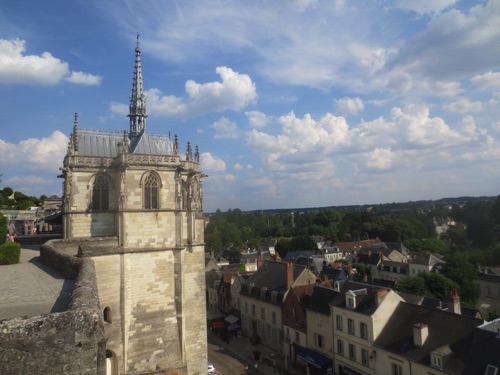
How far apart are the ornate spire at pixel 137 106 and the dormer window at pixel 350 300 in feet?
56.1

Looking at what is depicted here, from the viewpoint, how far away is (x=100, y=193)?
1984 centimetres

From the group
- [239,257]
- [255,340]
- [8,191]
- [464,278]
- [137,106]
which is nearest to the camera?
[137,106]

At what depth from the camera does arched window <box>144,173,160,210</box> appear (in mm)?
19781

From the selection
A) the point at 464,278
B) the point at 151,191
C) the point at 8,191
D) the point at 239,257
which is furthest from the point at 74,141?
the point at 239,257

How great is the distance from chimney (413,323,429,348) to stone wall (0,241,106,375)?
19807 mm

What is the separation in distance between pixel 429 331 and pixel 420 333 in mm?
790

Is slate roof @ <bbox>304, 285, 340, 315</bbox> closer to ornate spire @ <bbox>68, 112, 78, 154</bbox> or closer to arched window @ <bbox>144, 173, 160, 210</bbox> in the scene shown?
arched window @ <bbox>144, 173, 160, 210</bbox>

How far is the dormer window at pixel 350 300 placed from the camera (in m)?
24.5

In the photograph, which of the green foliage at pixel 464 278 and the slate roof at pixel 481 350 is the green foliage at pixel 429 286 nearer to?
the green foliage at pixel 464 278

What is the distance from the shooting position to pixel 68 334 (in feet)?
13.8

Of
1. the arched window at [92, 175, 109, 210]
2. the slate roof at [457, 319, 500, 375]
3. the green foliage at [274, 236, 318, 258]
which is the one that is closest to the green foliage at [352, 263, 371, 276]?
the green foliage at [274, 236, 318, 258]

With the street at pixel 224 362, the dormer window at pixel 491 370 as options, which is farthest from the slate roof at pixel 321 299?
the dormer window at pixel 491 370

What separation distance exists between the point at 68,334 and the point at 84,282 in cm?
380

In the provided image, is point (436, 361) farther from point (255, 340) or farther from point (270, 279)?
point (270, 279)
